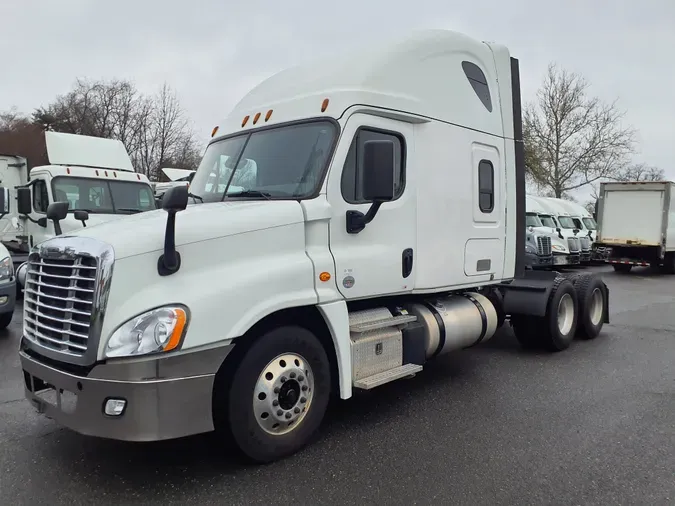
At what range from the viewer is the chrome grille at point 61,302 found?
344 centimetres

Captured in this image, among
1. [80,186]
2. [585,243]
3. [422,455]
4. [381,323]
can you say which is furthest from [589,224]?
[422,455]

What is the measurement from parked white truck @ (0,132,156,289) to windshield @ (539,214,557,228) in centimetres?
1726

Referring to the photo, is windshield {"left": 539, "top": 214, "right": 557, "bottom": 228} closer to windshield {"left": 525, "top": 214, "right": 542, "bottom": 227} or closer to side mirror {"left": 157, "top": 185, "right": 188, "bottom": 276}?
windshield {"left": 525, "top": 214, "right": 542, "bottom": 227}

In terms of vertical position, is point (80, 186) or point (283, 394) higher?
Result: point (80, 186)

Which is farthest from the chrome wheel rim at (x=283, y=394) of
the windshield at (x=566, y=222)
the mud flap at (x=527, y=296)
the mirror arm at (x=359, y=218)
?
the windshield at (x=566, y=222)

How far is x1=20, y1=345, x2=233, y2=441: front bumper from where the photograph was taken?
129 inches

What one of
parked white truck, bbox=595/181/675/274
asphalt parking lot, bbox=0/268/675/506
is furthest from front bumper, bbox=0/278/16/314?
parked white truck, bbox=595/181/675/274

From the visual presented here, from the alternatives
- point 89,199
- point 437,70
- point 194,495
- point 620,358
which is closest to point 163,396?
point 194,495

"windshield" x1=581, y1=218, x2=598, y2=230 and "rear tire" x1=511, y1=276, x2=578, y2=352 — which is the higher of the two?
"windshield" x1=581, y1=218, x2=598, y2=230

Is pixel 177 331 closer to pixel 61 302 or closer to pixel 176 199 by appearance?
pixel 176 199

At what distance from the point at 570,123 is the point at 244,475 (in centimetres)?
4735

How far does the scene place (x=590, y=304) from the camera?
812 centimetres

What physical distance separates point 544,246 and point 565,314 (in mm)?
12489

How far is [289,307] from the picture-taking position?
3.92 m
